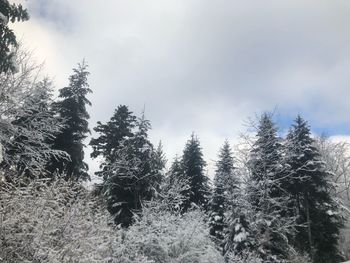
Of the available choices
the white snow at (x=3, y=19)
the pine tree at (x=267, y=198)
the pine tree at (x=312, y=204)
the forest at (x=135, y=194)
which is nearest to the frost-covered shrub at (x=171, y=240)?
the forest at (x=135, y=194)

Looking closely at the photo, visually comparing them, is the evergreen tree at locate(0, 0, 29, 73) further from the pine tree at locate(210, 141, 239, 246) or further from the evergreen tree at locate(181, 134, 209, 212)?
the evergreen tree at locate(181, 134, 209, 212)

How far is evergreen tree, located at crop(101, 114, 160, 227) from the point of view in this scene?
30.1 metres

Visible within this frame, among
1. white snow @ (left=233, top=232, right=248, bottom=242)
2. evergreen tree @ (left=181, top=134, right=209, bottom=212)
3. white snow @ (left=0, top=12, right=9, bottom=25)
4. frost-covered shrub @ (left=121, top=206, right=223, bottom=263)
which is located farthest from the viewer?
evergreen tree @ (left=181, top=134, right=209, bottom=212)

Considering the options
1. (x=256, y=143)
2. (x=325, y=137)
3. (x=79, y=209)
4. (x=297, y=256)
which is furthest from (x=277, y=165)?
(x=325, y=137)

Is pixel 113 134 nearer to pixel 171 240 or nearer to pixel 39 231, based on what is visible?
pixel 171 240

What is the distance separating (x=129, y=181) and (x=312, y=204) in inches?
607

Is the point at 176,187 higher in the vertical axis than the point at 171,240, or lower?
higher

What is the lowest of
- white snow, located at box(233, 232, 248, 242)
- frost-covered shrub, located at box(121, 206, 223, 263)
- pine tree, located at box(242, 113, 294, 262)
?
frost-covered shrub, located at box(121, 206, 223, 263)

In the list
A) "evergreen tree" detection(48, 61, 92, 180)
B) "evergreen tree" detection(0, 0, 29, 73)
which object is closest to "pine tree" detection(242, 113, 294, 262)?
"evergreen tree" detection(48, 61, 92, 180)

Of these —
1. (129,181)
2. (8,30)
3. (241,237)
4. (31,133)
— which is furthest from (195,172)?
(8,30)

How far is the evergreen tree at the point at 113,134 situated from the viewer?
34844mm

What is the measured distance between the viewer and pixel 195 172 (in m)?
39.9

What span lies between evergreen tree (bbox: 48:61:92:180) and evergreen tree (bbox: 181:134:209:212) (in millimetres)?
12034

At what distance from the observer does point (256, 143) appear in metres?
31.2
